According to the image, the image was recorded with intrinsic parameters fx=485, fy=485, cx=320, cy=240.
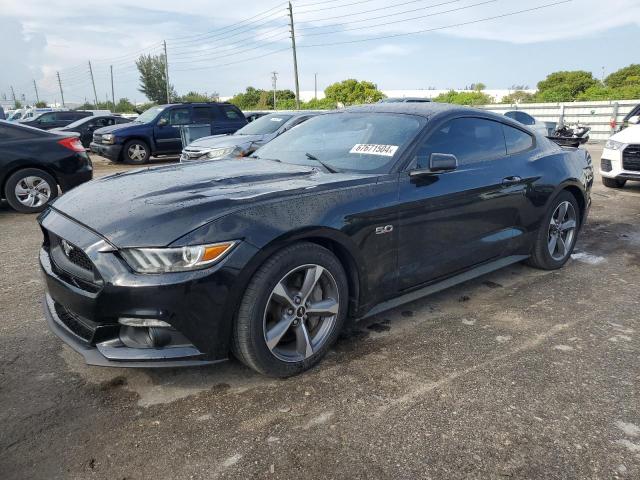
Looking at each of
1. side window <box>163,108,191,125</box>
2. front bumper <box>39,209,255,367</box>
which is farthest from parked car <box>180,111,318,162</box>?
front bumper <box>39,209,255,367</box>

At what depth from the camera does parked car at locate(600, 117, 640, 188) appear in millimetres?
8156

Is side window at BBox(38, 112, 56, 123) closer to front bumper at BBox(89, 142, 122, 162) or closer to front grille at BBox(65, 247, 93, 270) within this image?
front bumper at BBox(89, 142, 122, 162)

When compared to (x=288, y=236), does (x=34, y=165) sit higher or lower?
higher

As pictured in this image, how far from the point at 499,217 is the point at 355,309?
159cm

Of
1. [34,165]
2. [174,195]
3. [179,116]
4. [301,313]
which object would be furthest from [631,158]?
[179,116]

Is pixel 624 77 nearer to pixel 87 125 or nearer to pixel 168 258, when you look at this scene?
pixel 87 125

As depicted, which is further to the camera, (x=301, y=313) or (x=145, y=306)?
(x=301, y=313)

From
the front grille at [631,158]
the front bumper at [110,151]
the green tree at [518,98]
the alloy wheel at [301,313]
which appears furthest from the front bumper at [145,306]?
the green tree at [518,98]

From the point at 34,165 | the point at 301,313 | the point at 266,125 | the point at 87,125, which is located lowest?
the point at 301,313

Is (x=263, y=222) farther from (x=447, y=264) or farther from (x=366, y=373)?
(x=447, y=264)

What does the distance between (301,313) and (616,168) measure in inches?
319

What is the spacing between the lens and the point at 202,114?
561 inches

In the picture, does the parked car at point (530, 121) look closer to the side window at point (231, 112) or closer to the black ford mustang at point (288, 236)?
the side window at point (231, 112)

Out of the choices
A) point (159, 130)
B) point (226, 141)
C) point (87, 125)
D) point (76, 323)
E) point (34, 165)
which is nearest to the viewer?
point (76, 323)
